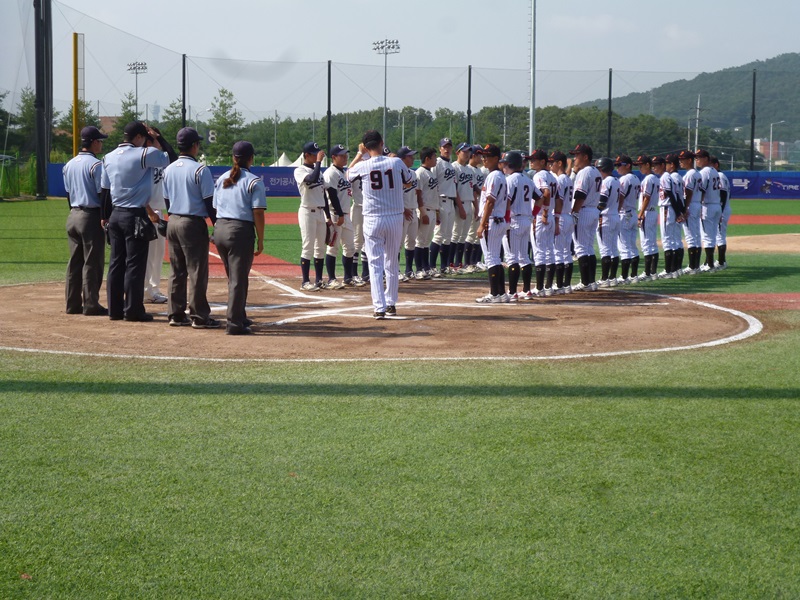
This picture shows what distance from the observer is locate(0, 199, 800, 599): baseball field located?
3.82 m

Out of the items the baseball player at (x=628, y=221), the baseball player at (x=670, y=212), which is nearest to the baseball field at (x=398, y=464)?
the baseball player at (x=628, y=221)

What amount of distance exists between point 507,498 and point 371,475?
777 millimetres

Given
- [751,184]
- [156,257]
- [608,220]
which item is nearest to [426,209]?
[608,220]

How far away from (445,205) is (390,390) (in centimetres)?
978

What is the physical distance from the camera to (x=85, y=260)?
10.8 m

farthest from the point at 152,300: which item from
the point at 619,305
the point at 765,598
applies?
the point at 765,598

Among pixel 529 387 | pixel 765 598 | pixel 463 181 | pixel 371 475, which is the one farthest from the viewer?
pixel 463 181

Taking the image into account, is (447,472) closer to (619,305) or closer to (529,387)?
(529,387)

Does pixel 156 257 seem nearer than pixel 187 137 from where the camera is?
No

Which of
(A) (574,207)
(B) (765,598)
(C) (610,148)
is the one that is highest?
(C) (610,148)

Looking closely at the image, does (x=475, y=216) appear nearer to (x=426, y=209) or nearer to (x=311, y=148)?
(x=426, y=209)

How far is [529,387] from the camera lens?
7.11m

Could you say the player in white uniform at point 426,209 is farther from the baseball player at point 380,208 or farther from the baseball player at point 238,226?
the baseball player at point 238,226

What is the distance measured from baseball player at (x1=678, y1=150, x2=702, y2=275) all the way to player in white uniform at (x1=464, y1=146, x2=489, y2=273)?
145 inches
